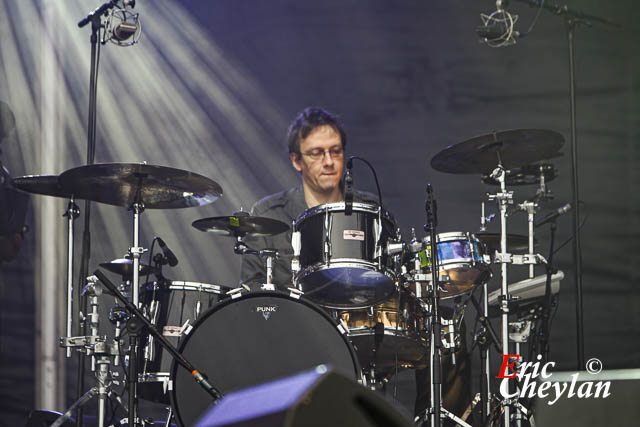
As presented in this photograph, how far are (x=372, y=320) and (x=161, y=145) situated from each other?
2.55 metres

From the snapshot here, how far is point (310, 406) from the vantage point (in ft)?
1.94

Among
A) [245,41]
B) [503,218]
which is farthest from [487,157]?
[245,41]

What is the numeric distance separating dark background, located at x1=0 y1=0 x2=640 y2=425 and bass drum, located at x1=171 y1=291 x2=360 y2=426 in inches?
75.1

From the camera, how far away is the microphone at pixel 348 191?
3.41m

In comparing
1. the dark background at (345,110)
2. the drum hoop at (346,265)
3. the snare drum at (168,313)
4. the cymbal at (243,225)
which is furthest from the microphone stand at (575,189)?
the snare drum at (168,313)

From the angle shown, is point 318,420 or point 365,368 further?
point 365,368

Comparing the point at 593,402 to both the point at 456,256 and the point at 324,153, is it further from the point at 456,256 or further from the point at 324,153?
the point at 324,153

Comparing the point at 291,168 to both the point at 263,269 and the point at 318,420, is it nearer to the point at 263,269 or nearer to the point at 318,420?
the point at 263,269

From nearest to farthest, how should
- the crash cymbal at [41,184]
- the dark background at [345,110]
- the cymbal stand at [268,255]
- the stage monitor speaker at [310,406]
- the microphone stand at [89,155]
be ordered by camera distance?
the stage monitor speaker at [310,406] → the cymbal stand at [268,255] → the crash cymbal at [41,184] → the microphone stand at [89,155] → the dark background at [345,110]

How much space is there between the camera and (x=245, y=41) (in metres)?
5.61

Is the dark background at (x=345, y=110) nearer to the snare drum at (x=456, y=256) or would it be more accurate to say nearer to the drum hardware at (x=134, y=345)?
the snare drum at (x=456, y=256)

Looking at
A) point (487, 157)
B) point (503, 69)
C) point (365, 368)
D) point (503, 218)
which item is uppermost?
point (503, 69)

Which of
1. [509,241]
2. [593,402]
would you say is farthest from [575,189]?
[593,402]

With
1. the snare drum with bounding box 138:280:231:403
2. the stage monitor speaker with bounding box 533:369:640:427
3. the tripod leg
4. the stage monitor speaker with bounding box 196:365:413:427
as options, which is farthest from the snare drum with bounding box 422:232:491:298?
the stage monitor speaker with bounding box 196:365:413:427
